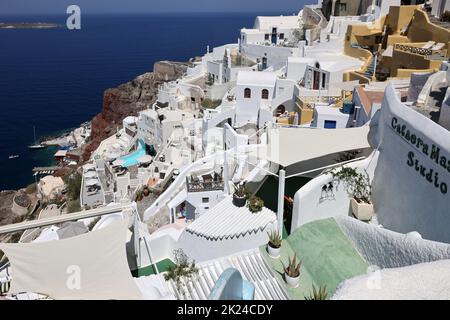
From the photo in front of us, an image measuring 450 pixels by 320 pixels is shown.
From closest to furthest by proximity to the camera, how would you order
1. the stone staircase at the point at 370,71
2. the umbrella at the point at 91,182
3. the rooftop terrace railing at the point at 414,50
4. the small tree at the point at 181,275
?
the small tree at the point at 181,275
the rooftop terrace railing at the point at 414,50
the stone staircase at the point at 370,71
the umbrella at the point at 91,182

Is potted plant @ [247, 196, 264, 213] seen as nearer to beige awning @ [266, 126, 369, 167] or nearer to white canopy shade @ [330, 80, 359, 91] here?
beige awning @ [266, 126, 369, 167]

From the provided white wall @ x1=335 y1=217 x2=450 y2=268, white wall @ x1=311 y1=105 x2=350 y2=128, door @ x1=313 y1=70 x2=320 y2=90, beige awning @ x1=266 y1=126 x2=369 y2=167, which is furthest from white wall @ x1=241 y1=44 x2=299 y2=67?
white wall @ x1=335 y1=217 x2=450 y2=268

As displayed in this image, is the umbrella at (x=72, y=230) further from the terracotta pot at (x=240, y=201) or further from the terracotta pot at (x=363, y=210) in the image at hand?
the terracotta pot at (x=363, y=210)

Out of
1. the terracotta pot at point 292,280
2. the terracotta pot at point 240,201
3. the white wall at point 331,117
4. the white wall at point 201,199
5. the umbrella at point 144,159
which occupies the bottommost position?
the umbrella at point 144,159

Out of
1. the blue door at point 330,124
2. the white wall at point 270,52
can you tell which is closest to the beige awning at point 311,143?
the blue door at point 330,124
